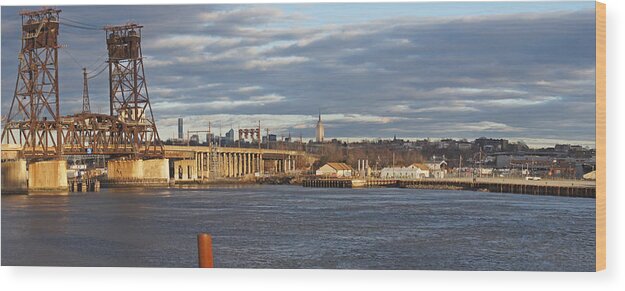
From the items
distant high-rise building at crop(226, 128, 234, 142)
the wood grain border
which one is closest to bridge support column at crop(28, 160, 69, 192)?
distant high-rise building at crop(226, 128, 234, 142)

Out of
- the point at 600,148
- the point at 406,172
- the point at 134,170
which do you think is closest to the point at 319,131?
the point at 600,148

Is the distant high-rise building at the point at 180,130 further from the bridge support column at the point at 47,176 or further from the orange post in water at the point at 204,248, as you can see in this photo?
the orange post in water at the point at 204,248

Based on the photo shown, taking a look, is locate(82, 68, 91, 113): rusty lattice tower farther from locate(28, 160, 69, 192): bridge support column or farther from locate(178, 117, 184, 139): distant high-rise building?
locate(178, 117, 184, 139): distant high-rise building

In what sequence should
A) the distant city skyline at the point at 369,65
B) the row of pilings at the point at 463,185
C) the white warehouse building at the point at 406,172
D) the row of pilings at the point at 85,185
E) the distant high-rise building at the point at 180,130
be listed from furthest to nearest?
the row of pilings at the point at 85,185
the row of pilings at the point at 463,185
the white warehouse building at the point at 406,172
the distant high-rise building at the point at 180,130
the distant city skyline at the point at 369,65

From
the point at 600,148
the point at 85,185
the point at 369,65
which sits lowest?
the point at 85,185

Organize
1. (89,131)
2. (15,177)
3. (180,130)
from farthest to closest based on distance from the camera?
1. (89,131)
2. (15,177)
3. (180,130)

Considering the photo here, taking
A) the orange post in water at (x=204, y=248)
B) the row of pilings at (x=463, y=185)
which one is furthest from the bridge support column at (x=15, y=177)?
the orange post in water at (x=204, y=248)

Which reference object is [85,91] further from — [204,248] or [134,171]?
[204,248]
